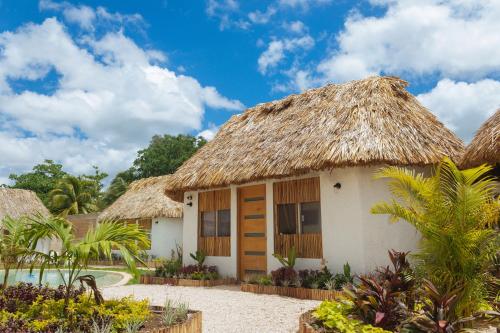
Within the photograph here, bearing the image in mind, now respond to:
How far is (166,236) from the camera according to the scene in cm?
1886

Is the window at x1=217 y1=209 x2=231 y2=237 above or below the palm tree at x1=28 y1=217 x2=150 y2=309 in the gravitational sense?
above

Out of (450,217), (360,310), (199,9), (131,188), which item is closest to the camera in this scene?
(360,310)

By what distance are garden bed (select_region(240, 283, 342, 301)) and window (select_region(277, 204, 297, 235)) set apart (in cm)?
154

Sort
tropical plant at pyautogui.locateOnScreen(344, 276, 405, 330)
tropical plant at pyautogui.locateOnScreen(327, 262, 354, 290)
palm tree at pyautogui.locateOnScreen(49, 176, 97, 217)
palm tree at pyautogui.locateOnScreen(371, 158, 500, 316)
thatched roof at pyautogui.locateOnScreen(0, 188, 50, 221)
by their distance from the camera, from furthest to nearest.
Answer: palm tree at pyautogui.locateOnScreen(49, 176, 97, 217), thatched roof at pyautogui.locateOnScreen(0, 188, 50, 221), tropical plant at pyautogui.locateOnScreen(327, 262, 354, 290), palm tree at pyautogui.locateOnScreen(371, 158, 500, 316), tropical plant at pyautogui.locateOnScreen(344, 276, 405, 330)

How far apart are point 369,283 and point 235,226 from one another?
257 inches

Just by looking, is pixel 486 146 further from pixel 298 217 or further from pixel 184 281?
pixel 184 281

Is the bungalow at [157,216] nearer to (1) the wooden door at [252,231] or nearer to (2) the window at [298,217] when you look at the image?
(1) the wooden door at [252,231]

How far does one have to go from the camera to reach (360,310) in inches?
174

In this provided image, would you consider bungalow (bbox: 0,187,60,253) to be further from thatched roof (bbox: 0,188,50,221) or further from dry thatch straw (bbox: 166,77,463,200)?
dry thatch straw (bbox: 166,77,463,200)

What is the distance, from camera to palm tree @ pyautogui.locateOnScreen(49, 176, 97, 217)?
2984 cm

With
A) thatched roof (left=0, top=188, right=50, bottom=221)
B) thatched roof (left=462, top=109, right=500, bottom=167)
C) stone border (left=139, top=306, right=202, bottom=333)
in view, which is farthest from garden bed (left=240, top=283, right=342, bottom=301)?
thatched roof (left=0, top=188, right=50, bottom=221)

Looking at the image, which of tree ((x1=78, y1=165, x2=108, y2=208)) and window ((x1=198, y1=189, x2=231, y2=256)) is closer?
window ((x1=198, y1=189, x2=231, y2=256))

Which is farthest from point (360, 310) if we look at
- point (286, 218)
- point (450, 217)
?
point (286, 218)

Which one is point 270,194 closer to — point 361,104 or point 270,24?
point 361,104
